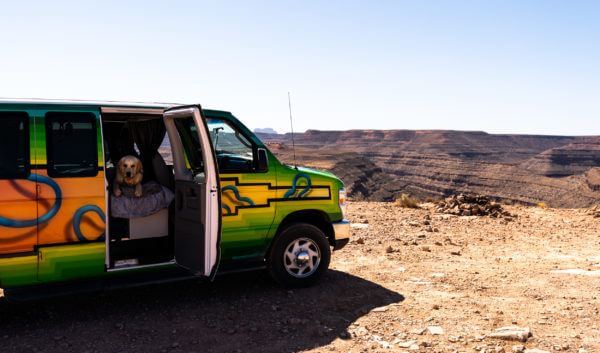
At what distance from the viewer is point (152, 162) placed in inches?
267

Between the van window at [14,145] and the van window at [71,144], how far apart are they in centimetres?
20

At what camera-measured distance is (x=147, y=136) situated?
676cm

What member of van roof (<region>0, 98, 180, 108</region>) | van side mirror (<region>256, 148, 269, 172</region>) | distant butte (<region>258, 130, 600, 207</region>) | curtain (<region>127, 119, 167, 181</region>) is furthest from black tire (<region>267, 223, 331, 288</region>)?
distant butte (<region>258, 130, 600, 207</region>)

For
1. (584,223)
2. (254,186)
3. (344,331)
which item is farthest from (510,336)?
(584,223)

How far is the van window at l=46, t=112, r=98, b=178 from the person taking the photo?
507cm

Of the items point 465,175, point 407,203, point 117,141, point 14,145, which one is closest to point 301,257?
point 117,141

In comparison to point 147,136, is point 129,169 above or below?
below

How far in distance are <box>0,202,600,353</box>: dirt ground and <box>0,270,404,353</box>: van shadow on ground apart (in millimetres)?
12

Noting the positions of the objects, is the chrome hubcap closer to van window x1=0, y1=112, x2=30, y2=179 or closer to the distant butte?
van window x1=0, y1=112, x2=30, y2=179

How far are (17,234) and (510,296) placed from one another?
5.89 metres

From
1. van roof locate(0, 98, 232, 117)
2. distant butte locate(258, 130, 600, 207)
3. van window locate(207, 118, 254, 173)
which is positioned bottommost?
distant butte locate(258, 130, 600, 207)

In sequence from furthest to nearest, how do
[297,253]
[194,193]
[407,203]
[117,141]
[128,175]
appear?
1. [407,203]
2. [117,141]
3. [297,253]
4. [128,175]
5. [194,193]

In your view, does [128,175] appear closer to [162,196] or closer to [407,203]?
[162,196]

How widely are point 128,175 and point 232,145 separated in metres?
1.30
